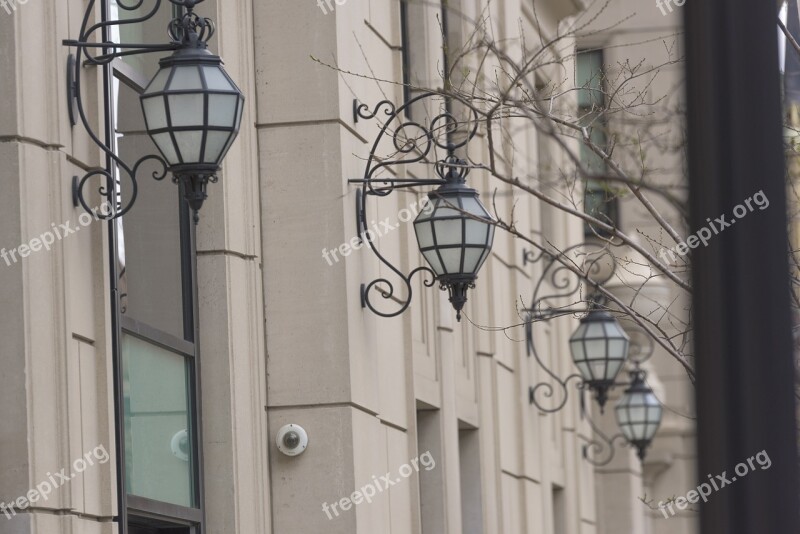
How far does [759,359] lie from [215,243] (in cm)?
657

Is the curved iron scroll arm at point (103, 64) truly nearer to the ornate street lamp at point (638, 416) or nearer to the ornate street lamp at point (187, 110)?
the ornate street lamp at point (187, 110)

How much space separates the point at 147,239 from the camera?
9125 millimetres

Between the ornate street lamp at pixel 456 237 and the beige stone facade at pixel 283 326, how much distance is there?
670 mm

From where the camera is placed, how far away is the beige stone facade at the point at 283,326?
23.4 ft

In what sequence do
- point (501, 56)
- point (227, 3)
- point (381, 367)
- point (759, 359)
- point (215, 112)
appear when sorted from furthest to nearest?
point (381, 367), point (227, 3), point (501, 56), point (215, 112), point (759, 359)

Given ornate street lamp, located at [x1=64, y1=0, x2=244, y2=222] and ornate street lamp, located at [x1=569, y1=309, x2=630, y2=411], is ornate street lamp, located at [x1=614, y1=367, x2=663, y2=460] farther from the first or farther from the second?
ornate street lamp, located at [x1=64, y1=0, x2=244, y2=222]

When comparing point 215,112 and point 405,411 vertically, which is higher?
point 215,112

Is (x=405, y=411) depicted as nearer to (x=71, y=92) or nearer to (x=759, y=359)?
(x=71, y=92)

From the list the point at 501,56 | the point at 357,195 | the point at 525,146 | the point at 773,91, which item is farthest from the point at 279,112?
the point at 525,146

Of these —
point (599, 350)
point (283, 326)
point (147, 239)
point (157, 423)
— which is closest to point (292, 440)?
point (283, 326)

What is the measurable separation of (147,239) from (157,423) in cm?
107

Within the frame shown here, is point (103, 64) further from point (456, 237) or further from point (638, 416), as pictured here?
point (638, 416)

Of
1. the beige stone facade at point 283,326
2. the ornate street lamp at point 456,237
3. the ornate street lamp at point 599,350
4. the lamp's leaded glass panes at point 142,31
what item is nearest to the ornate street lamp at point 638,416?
the beige stone facade at point 283,326

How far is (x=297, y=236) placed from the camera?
10422mm
